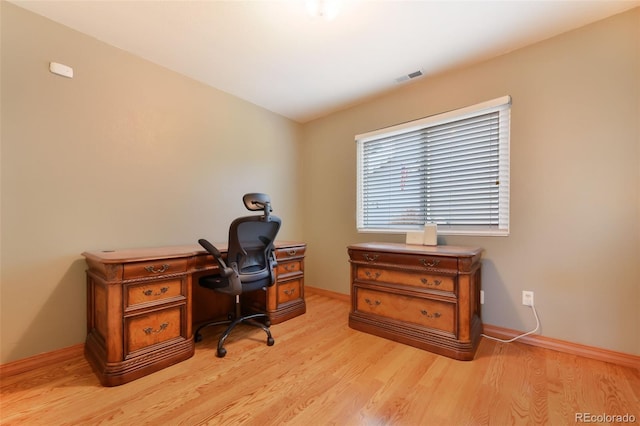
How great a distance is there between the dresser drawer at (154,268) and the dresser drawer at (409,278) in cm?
154

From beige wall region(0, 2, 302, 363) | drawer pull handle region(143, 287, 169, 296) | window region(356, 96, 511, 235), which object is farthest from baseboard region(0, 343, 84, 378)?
window region(356, 96, 511, 235)

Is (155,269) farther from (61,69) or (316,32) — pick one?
(316,32)

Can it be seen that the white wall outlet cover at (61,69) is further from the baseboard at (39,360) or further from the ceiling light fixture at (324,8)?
the baseboard at (39,360)

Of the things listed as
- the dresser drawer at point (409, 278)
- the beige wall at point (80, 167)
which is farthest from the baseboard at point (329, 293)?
the beige wall at point (80, 167)

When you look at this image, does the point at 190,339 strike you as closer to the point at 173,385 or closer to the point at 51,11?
the point at 173,385

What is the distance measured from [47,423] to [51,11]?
8.45 ft

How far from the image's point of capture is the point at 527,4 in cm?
173

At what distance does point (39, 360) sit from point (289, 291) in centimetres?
190

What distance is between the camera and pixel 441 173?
104 inches

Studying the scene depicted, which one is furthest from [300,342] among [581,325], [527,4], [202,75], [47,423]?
[527,4]

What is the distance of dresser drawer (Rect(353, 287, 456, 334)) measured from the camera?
2.01 m

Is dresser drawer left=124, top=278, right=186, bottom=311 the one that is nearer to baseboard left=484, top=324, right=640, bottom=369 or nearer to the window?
the window

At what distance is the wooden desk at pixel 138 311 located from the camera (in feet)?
5.38

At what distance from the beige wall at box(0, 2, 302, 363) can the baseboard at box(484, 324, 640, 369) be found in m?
2.87
